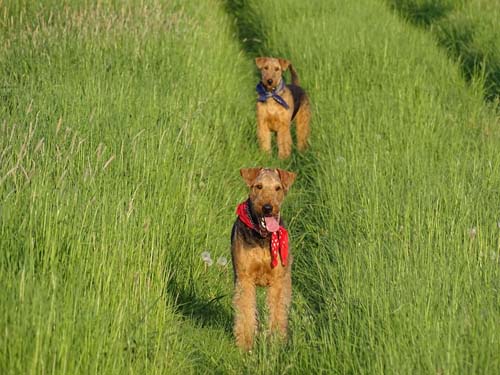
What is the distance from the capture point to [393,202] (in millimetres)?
5426

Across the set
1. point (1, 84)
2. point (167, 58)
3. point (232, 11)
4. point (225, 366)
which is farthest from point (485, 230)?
point (232, 11)

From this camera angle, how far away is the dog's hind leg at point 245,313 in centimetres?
466

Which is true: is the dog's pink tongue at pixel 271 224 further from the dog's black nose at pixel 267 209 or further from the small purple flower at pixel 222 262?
the small purple flower at pixel 222 262

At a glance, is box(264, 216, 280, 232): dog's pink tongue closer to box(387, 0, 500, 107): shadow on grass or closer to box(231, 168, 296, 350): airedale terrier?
box(231, 168, 296, 350): airedale terrier

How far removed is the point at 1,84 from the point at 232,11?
9853 mm

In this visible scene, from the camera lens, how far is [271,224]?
A: 462 centimetres

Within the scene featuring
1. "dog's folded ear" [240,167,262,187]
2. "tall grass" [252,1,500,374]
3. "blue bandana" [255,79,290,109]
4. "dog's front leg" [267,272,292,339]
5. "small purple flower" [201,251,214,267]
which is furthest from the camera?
"blue bandana" [255,79,290,109]

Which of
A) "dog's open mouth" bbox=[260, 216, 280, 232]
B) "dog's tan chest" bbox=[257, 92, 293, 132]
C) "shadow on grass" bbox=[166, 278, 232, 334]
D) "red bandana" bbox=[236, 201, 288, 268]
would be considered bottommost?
"dog's tan chest" bbox=[257, 92, 293, 132]

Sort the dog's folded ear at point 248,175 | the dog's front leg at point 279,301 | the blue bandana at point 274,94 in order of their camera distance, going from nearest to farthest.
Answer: the dog's front leg at point 279,301 < the dog's folded ear at point 248,175 < the blue bandana at point 274,94

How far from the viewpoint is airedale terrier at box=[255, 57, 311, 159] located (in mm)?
8406

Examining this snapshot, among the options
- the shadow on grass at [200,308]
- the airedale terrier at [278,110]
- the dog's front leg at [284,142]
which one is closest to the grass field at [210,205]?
the shadow on grass at [200,308]

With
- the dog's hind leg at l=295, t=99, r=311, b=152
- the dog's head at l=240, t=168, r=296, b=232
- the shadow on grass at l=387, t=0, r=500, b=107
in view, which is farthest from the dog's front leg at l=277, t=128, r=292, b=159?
the dog's head at l=240, t=168, r=296, b=232

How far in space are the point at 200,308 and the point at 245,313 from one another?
0.55 meters

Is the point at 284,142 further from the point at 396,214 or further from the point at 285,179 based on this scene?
the point at 285,179
